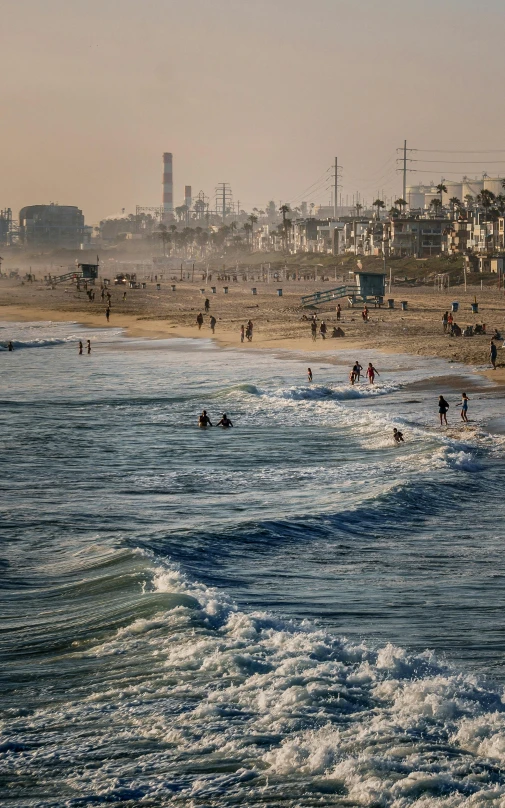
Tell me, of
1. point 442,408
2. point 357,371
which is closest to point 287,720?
point 442,408

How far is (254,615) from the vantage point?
1588 cm

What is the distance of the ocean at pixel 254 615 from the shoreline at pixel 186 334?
1630cm

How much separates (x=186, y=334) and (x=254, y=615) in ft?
179

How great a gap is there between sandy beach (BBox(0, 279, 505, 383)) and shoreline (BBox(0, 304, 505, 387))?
2.4 inches

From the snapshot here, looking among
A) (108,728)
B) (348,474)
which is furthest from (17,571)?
(348,474)

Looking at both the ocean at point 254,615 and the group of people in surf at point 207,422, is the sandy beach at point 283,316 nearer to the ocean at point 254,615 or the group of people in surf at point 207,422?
the group of people in surf at point 207,422

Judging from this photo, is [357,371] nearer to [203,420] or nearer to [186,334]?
[203,420]

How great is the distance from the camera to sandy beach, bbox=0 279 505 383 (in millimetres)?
56938

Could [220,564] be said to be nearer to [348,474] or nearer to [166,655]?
[166,655]

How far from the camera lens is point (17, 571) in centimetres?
1838

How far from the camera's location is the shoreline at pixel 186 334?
2143 inches

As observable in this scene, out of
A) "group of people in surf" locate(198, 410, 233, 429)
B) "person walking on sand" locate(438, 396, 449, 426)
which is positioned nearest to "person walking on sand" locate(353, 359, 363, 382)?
"group of people in surf" locate(198, 410, 233, 429)

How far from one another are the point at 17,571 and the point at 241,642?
5.25m

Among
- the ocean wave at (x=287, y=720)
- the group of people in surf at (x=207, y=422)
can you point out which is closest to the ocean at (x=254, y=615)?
the ocean wave at (x=287, y=720)
